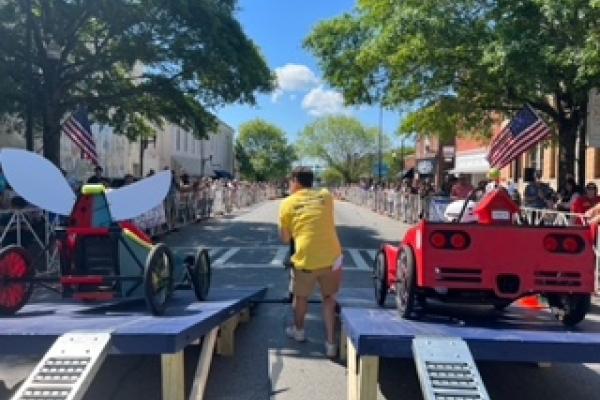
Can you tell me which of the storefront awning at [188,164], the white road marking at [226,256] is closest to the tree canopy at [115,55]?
the white road marking at [226,256]

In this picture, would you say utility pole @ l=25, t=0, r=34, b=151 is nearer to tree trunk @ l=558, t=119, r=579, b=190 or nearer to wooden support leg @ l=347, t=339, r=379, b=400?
tree trunk @ l=558, t=119, r=579, b=190

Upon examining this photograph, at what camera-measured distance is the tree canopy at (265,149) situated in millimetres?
94688

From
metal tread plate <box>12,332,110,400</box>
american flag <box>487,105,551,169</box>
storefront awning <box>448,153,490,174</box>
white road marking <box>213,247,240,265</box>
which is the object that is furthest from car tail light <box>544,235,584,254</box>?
storefront awning <box>448,153,490,174</box>

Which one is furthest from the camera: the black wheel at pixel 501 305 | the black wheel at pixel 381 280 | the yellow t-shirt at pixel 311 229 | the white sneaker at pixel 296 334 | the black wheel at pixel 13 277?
the white sneaker at pixel 296 334

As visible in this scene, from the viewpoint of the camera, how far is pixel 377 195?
3662 cm

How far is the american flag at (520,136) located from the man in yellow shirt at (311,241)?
8946 millimetres

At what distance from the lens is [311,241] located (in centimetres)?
613

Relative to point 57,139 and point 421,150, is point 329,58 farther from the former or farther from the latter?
point 421,150

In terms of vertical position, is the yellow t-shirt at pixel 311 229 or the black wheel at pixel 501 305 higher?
the yellow t-shirt at pixel 311 229

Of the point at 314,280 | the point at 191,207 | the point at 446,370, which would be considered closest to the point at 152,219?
the point at 191,207

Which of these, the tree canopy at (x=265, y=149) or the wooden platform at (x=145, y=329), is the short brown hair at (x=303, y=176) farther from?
the tree canopy at (x=265, y=149)

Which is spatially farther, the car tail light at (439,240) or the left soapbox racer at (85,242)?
the left soapbox racer at (85,242)

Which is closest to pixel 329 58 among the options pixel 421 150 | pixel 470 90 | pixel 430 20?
pixel 470 90

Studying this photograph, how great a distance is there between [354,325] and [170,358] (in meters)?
1.33
